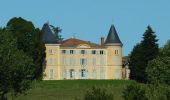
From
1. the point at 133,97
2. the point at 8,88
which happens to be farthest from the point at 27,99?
the point at 133,97

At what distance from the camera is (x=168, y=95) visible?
42.2 metres

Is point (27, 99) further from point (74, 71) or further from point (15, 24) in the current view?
point (74, 71)

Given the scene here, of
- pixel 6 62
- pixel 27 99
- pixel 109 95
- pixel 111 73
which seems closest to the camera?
pixel 109 95

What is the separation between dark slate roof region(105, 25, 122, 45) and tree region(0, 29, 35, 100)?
80713 millimetres

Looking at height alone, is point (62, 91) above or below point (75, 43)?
below

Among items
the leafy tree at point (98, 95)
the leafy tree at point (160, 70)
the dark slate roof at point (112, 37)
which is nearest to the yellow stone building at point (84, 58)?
the dark slate roof at point (112, 37)

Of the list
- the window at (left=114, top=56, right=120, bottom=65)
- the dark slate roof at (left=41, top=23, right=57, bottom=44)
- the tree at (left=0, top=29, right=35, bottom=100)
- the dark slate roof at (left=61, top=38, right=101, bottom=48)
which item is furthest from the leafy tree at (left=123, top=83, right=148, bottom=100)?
the dark slate roof at (left=61, top=38, right=101, bottom=48)

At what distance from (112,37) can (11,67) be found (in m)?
85.2

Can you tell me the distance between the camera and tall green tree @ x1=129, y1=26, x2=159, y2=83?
11656 cm

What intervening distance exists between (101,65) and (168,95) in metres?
93.3

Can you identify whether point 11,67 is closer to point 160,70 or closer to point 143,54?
point 160,70

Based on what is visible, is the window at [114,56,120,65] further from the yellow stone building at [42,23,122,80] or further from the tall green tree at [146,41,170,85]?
the tall green tree at [146,41,170,85]

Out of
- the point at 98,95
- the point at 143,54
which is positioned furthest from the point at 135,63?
the point at 98,95

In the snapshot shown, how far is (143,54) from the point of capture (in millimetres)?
119500
